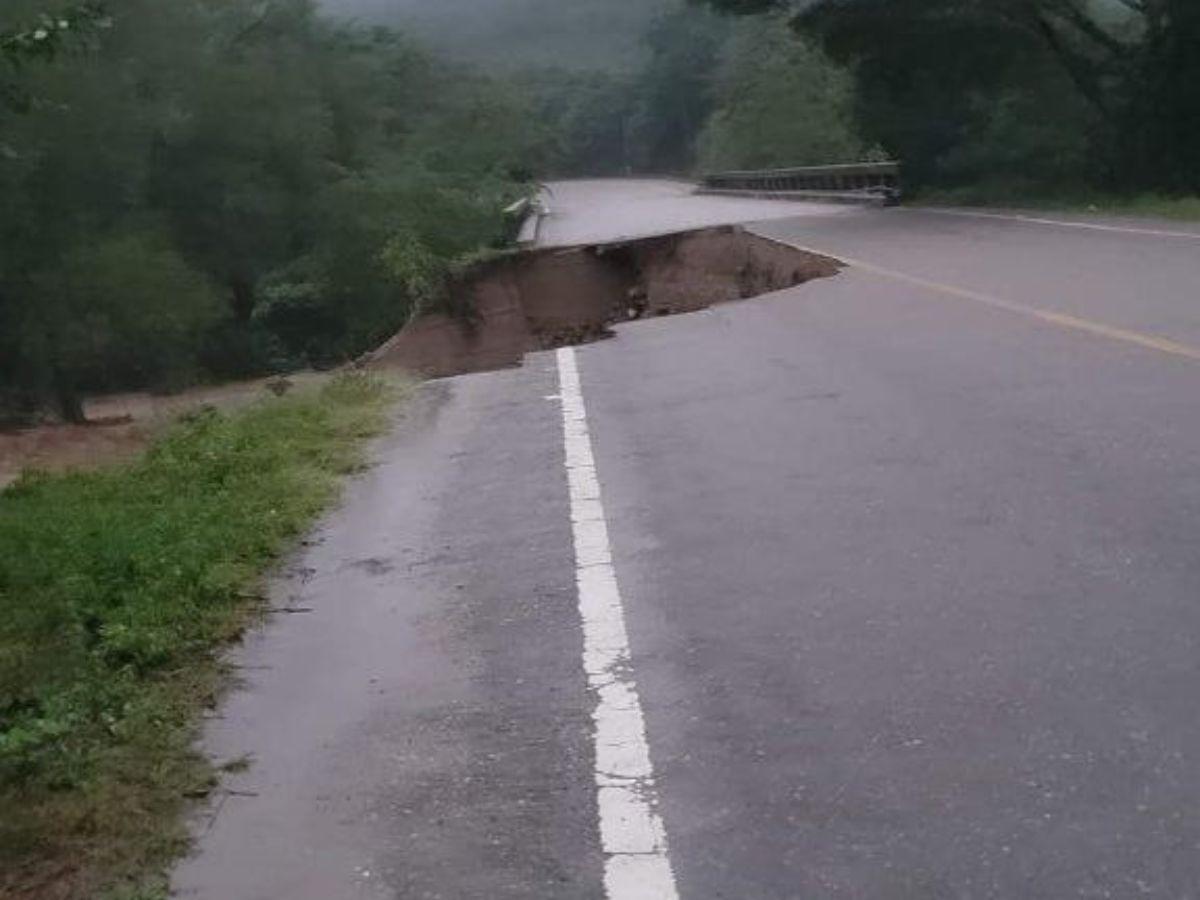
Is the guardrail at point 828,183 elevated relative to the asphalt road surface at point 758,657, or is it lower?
lower

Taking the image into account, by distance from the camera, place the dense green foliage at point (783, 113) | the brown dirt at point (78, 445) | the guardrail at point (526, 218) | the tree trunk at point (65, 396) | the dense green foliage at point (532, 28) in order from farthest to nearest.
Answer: the dense green foliage at point (532, 28) → the dense green foliage at point (783, 113) → the tree trunk at point (65, 396) → the guardrail at point (526, 218) → the brown dirt at point (78, 445)

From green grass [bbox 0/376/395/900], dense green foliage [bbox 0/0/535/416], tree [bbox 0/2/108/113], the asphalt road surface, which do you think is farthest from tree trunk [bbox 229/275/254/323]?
tree [bbox 0/2/108/113]

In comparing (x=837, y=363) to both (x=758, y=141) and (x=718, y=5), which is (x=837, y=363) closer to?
(x=718, y=5)

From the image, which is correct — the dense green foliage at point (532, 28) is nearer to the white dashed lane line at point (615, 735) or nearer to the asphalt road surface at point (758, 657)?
the asphalt road surface at point (758, 657)

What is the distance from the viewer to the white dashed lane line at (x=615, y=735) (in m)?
4.91

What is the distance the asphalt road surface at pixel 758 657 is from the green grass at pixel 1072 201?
53.4 ft

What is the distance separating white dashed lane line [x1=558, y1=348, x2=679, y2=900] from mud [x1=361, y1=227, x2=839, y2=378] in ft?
45.5

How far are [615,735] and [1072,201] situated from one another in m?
30.3

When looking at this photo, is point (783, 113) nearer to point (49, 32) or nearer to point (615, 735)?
point (49, 32)

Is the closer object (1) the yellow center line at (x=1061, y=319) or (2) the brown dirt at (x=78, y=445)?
(1) the yellow center line at (x=1061, y=319)

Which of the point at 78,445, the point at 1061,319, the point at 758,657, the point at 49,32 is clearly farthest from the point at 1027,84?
the point at 758,657

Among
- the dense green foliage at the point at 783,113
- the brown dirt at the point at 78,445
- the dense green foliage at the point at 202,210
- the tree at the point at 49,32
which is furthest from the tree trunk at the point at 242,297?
the tree at the point at 49,32

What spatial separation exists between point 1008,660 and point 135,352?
123 feet

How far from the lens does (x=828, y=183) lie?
51594 mm
